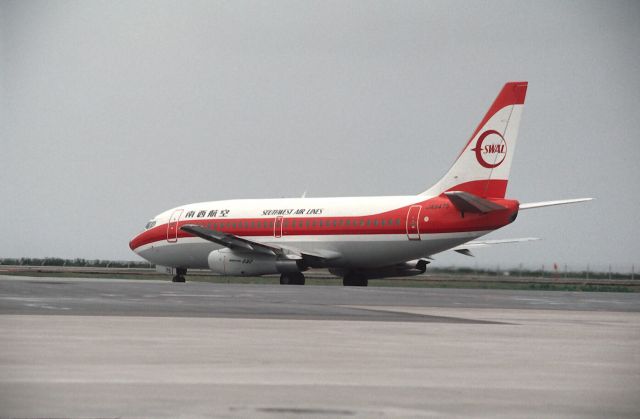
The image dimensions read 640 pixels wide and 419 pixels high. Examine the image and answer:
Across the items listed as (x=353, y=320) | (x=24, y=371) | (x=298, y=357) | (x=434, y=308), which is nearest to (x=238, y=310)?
(x=353, y=320)

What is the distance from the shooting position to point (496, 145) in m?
48.6

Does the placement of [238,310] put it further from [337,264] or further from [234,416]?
[337,264]

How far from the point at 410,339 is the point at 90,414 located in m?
7.68

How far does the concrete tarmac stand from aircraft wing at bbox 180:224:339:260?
31.1 m

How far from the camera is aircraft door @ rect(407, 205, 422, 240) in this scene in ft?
161

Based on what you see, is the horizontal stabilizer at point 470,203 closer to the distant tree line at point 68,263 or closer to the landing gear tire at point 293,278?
the landing gear tire at point 293,278

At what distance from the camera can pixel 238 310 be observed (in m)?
21.8

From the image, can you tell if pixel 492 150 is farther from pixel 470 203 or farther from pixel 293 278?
pixel 293 278

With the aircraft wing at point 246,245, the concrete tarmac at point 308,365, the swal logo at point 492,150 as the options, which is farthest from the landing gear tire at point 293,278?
the concrete tarmac at point 308,365

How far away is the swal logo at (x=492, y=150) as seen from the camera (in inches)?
1913

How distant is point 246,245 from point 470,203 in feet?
38.3

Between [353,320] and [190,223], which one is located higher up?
[190,223]

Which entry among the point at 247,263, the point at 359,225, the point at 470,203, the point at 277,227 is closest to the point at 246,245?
the point at 247,263

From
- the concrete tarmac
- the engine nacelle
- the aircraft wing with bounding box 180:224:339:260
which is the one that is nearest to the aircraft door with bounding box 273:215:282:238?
the aircraft wing with bounding box 180:224:339:260
